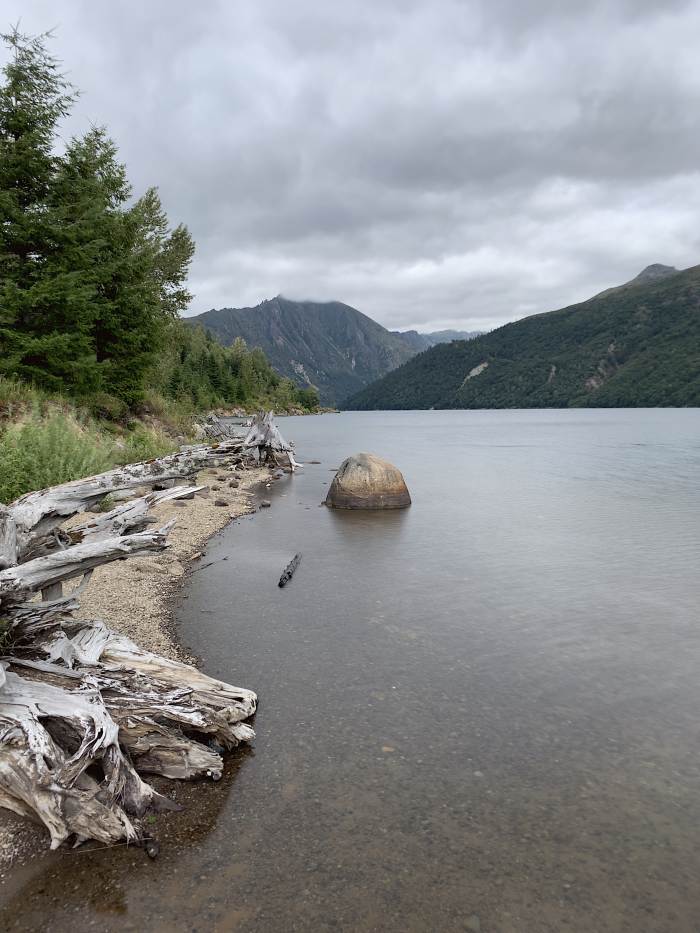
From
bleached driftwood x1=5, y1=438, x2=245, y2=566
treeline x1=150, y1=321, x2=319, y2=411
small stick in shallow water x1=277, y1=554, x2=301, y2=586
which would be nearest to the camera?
bleached driftwood x1=5, y1=438, x2=245, y2=566

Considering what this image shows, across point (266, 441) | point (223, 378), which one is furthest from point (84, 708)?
point (223, 378)

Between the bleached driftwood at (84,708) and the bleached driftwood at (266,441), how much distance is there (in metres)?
23.7

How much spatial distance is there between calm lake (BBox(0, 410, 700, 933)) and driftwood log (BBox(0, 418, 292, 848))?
307 mm

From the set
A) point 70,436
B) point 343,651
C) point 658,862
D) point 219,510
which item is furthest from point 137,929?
point 219,510

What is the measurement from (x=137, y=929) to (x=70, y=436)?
525 inches

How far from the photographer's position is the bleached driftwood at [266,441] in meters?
30.4

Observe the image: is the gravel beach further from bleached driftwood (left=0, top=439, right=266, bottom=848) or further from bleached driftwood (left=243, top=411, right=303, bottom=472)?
bleached driftwood (left=243, top=411, right=303, bottom=472)

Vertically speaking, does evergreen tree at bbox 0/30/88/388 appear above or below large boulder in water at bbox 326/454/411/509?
above

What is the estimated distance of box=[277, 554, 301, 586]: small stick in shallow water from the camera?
1096cm

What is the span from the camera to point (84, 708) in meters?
4.46

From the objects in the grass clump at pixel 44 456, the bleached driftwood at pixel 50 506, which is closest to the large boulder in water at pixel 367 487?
the grass clump at pixel 44 456

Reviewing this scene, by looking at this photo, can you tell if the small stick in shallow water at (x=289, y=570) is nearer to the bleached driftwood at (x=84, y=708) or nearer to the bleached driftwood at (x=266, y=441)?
the bleached driftwood at (x=84, y=708)

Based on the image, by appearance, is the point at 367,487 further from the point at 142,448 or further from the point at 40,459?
the point at 40,459

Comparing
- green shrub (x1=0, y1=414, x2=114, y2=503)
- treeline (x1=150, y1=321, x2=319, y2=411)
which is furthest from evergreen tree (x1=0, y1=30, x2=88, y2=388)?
treeline (x1=150, y1=321, x2=319, y2=411)
